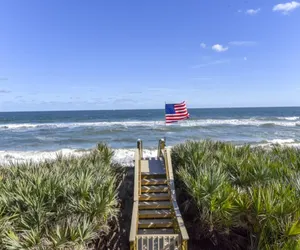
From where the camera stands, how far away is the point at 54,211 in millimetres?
6844

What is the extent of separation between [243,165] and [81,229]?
5361mm

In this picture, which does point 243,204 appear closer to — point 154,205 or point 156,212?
point 156,212

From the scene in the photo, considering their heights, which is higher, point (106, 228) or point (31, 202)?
point (31, 202)

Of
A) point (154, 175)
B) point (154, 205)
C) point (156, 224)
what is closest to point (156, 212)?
point (154, 205)

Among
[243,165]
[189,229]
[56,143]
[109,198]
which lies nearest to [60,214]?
[109,198]

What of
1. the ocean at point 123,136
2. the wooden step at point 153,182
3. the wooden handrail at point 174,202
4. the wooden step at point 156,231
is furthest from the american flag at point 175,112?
the wooden step at point 156,231

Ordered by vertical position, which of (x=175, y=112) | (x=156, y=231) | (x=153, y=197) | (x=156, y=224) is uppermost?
(x=175, y=112)

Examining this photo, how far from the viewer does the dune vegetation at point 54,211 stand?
5730mm

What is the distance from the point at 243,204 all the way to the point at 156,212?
2.92 m

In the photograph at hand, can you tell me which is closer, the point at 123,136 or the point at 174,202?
the point at 174,202

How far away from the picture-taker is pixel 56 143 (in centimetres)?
2906

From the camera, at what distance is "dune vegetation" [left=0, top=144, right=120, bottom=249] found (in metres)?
5.73

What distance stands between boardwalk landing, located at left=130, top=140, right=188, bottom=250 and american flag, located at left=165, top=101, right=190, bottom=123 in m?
3.95

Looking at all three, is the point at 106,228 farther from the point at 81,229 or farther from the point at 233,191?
the point at 233,191
